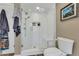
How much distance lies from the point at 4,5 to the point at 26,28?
0.42 metres

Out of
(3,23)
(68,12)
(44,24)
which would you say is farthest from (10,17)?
(68,12)

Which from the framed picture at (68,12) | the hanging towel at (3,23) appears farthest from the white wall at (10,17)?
the framed picture at (68,12)

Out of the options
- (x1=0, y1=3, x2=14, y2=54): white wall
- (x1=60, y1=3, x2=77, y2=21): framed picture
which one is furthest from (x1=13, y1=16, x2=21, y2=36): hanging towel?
(x1=60, y1=3, x2=77, y2=21): framed picture

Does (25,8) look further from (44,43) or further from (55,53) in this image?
(55,53)

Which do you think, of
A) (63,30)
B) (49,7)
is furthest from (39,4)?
(63,30)

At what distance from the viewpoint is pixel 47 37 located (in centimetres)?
158

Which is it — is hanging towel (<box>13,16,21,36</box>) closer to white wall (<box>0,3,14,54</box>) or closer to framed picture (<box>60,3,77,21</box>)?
white wall (<box>0,3,14,54</box>)

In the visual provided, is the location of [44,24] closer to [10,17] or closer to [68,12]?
[68,12]

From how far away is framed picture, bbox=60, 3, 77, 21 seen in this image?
1.52m

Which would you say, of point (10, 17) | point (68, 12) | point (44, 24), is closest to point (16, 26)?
point (10, 17)

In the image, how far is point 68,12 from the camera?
1.57 metres

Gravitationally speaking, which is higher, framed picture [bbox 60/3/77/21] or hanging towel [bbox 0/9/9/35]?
framed picture [bbox 60/3/77/21]

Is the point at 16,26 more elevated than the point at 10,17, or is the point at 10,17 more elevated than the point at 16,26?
the point at 10,17

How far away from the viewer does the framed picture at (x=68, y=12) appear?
1.52 m
